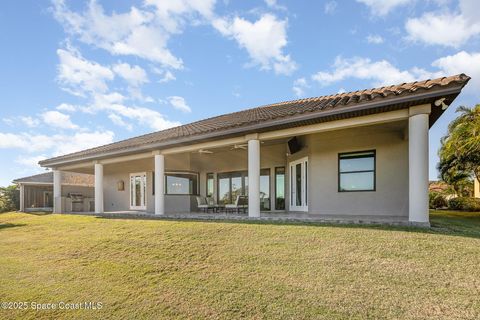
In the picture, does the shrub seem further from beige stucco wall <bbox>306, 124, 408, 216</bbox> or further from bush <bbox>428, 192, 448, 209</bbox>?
beige stucco wall <bbox>306, 124, 408, 216</bbox>

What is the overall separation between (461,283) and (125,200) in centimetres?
1996

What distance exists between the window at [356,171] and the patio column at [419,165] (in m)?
3.30

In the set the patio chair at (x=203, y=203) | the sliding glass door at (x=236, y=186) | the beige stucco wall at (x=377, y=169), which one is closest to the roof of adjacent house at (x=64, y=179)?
the sliding glass door at (x=236, y=186)

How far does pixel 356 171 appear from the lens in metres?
12.0

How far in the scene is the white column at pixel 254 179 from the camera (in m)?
11.2

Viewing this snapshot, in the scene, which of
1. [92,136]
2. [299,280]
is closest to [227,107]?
[92,136]

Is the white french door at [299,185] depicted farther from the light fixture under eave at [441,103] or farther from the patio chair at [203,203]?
the light fixture under eave at [441,103]

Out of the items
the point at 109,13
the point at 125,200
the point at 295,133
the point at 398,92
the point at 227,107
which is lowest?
the point at 125,200

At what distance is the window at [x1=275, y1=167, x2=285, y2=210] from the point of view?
15.8 m

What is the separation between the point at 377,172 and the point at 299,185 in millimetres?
3655

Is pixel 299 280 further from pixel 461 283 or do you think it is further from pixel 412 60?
pixel 412 60

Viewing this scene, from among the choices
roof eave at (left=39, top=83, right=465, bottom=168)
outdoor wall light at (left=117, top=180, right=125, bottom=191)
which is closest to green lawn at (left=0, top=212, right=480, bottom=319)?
roof eave at (left=39, top=83, right=465, bottom=168)

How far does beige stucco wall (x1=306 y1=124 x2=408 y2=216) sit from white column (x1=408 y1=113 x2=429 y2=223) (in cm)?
278

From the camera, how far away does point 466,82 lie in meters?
7.32
